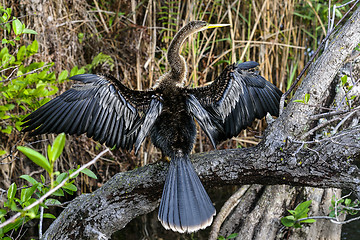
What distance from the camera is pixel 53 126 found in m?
2.13

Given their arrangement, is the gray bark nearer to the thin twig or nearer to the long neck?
the long neck

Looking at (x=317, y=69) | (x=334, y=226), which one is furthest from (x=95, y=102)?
(x=334, y=226)

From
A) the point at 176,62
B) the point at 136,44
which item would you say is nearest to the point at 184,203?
the point at 176,62

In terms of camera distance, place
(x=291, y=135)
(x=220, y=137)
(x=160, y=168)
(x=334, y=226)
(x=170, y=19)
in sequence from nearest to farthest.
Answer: (x=291, y=135) < (x=160, y=168) < (x=220, y=137) < (x=334, y=226) < (x=170, y=19)

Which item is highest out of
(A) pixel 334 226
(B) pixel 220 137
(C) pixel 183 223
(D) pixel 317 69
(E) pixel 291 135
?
(D) pixel 317 69

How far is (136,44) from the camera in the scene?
12.3 feet

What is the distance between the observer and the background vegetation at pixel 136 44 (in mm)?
3410

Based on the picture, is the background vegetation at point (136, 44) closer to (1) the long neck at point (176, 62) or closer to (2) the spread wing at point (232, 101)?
(1) the long neck at point (176, 62)

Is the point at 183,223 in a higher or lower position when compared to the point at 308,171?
lower

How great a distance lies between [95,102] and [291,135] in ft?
3.38

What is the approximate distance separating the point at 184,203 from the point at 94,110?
71 cm

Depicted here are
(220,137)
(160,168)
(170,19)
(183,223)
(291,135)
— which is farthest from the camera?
(170,19)

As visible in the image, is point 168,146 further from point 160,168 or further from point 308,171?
point 308,171

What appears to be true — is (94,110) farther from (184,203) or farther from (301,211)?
(301,211)
